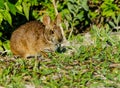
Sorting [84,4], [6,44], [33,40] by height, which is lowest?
[6,44]

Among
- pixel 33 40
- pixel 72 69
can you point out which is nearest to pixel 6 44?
pixel 33 40

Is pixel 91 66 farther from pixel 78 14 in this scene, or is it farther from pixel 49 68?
pixel 78 14

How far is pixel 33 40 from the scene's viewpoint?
8.05 metres

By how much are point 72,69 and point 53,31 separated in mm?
677

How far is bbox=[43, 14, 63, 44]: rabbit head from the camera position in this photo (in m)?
7.66

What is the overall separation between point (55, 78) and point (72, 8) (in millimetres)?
2284

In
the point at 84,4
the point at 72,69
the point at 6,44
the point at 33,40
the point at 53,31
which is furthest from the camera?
the point at 84,4

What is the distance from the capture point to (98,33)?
348 inches

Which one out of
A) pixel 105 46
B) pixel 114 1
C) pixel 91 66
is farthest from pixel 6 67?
pixel 114 1

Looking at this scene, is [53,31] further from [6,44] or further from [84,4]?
[84,4]

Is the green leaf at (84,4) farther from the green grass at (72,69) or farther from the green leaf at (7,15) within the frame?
the green leaf at (7,15)

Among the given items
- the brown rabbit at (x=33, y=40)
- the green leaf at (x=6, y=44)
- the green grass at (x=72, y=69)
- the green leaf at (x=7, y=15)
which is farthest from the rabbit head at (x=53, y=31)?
the green leaf at (x=6, y=44)

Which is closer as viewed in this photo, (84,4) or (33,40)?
(33,40)

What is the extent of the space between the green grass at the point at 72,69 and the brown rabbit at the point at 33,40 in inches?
7.1
